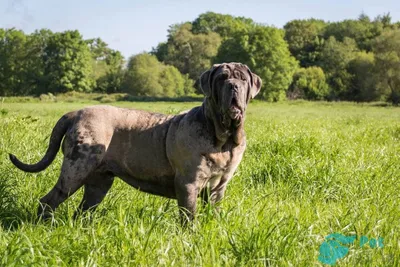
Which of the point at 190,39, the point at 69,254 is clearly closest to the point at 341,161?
the point at 69,254

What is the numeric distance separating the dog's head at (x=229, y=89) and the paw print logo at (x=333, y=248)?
4.24 feet

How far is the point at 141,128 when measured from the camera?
4.77 m

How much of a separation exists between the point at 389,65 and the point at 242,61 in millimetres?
18231

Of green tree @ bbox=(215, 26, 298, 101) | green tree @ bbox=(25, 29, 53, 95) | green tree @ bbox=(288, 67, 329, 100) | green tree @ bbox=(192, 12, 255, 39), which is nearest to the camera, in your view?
green tree @ bbox=(215, 26, 298, 101)

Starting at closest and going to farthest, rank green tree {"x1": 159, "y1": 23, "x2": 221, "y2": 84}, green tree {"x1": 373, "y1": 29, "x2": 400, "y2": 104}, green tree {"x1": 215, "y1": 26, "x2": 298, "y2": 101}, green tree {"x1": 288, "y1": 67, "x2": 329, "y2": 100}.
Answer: green tree {"x1": 373, "y1": 29, "x2": 400, "y2": 104} < green tree {"x1": 215, "y1": 26, "x2": 298, "y2": 101} < green tree {"x1": 288, "y1": 67, "x2": 329, "y2": 100} < green tree {"x1": 159, "y1": 23, "x2": 221, "y2": 84}

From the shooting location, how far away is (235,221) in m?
3.99

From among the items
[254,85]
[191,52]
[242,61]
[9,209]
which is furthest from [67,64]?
[254,85]

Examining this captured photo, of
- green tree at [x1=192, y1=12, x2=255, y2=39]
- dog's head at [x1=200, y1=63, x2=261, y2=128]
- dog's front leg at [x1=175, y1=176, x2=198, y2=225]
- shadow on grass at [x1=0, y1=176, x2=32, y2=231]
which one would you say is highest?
green tree at [x1=192, y1=12, x2=255, y2=39]

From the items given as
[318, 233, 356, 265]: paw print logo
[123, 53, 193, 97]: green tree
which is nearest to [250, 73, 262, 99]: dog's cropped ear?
[318, 233, 356, 265]: paw print logo

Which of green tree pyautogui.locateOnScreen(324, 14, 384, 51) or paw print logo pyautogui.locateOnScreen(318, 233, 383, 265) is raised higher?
green tree pyautogui.locateOnScreen(324, 14, 384, 51)

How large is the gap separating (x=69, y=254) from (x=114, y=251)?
32cm

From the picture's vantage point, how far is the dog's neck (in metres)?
4.30

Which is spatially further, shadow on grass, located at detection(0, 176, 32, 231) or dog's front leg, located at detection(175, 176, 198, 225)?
shadow on grass, located at detection(0, 176, 32, 231)

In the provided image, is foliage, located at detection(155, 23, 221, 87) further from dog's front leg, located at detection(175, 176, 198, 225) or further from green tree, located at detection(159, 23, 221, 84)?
dog's front leg, located at detection(175, 176, 198, 225)
